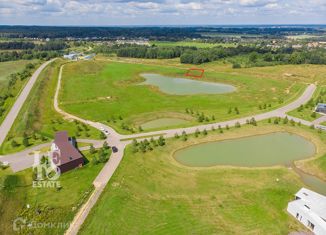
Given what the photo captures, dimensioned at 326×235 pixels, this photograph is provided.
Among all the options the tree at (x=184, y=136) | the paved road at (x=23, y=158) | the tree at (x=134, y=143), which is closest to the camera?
the paved road at (x=23, y=158)

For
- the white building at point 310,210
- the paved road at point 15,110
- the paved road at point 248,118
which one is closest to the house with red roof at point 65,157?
the paved road at point 248,118

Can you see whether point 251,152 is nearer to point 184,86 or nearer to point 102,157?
point 102,157

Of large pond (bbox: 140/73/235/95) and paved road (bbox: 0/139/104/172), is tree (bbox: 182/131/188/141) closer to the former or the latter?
paved road (bbox: 0/139/104/172)

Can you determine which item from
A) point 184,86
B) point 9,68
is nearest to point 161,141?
point 184,86

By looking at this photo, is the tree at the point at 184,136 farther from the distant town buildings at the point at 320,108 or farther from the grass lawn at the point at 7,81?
the grass lawn at the point at 7,81

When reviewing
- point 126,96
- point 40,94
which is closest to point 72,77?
point 40,94
